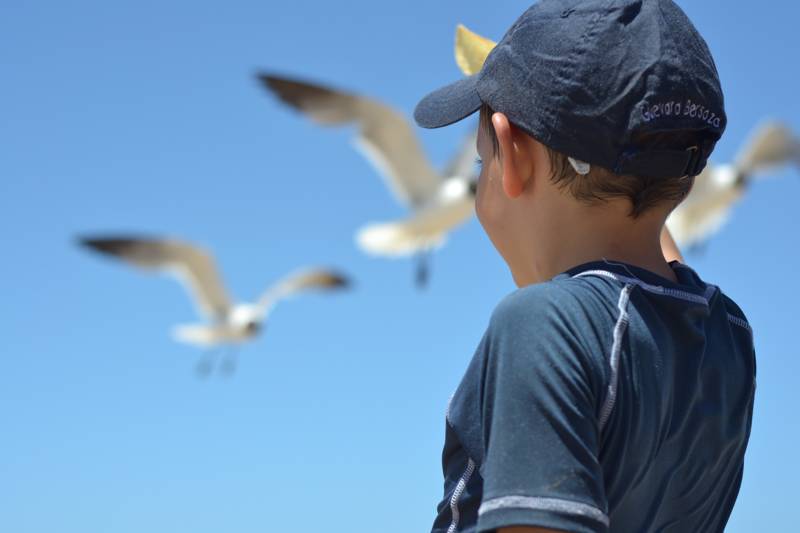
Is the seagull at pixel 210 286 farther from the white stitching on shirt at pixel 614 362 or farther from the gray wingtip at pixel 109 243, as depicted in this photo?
the white stitching on shirt at pixel 614 362

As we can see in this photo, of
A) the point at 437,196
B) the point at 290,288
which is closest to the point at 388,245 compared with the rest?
the point at 437,196

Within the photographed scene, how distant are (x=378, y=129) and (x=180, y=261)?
3601 millimetres

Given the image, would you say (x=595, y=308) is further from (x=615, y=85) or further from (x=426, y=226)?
(x=426, y=226)

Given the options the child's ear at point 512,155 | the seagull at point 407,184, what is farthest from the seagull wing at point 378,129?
the child's ear at point 512,155

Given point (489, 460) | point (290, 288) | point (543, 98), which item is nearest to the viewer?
point (489, 460)

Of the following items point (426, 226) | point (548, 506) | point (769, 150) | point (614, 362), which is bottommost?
point (548, 506)

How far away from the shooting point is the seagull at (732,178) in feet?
44.7

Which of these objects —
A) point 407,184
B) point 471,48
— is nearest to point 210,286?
point 407,184

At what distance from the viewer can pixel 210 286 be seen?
53.1 ft

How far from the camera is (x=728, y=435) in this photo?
1137mm

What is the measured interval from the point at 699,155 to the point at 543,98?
0.16 meters

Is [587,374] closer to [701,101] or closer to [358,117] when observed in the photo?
[701,101]

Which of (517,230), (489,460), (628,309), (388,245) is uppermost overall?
(388,245)

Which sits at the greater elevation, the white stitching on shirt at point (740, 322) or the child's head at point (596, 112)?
the child's head at point (596, 112)
